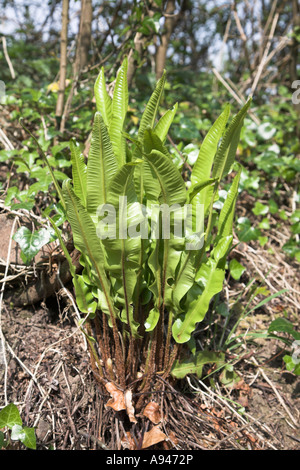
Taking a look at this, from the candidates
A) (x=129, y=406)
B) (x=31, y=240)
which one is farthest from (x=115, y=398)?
(x=31, y=240)

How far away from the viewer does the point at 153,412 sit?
1.16 meters

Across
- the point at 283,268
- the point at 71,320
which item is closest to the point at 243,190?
the point at 283,268

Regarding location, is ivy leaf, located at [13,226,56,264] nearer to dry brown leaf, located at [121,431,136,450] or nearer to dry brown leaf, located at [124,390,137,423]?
dry brown leaf, located at [124,390,137,423]

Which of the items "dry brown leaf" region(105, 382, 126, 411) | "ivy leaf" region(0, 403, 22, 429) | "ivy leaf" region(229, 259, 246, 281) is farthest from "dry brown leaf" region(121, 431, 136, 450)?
"ivy leaf" region(229, 259, 246, 281)

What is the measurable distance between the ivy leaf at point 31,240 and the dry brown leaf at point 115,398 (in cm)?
53

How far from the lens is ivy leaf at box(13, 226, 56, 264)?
4.22 ft

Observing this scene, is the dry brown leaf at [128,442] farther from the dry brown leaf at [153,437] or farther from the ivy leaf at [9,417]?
A: the ivy leaf at [9,417]

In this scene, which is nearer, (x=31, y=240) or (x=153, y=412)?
(x=153, y=412)

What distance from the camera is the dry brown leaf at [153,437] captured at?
1122 mm

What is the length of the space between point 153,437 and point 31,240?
784 mm

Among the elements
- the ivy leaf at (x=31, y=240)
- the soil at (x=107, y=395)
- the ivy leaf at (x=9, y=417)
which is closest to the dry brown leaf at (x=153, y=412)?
the soil at (x=107, y=395)

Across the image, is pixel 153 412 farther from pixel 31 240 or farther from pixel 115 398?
pixel 31 240

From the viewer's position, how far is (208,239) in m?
1.12

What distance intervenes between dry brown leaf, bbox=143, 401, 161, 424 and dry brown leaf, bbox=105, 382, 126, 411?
8 centimetres
